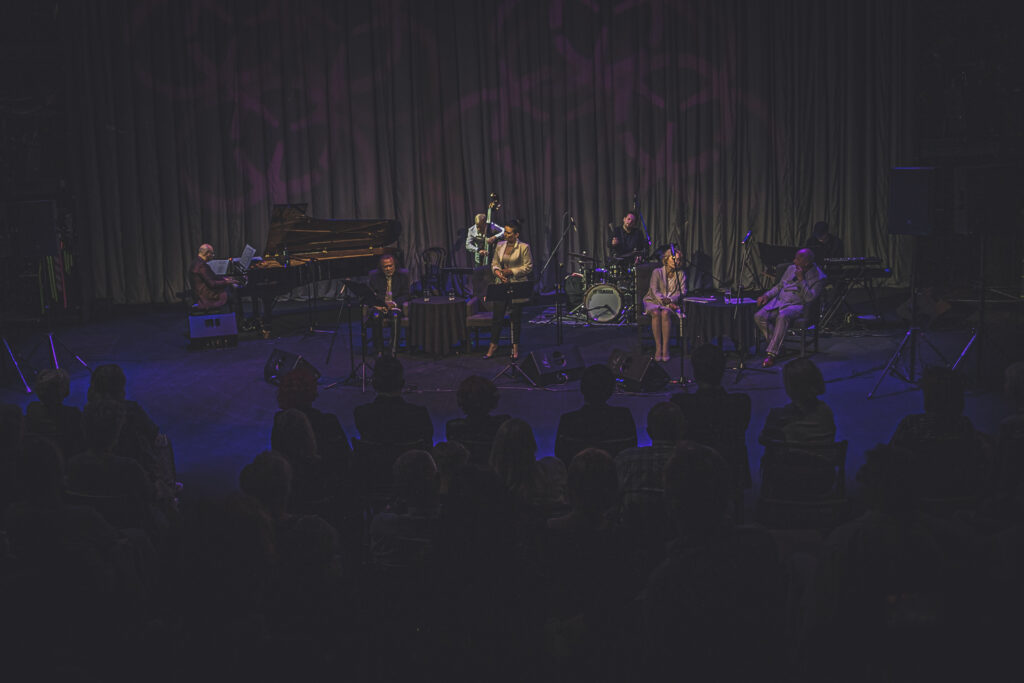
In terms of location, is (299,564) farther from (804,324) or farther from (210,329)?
(210,329)

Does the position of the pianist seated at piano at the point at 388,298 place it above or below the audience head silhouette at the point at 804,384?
above

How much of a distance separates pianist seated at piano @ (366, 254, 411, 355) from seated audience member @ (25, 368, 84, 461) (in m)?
4.77

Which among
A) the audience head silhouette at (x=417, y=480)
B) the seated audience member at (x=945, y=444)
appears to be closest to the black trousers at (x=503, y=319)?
the seated audience member at (x=945, y=444)

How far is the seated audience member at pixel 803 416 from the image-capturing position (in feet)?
17.1

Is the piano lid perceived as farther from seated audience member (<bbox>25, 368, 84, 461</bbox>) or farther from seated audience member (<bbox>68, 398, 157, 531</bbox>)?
seated audience member (<bbox>68, 398, 157, 531</bbox>)

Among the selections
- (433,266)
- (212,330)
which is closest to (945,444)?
(212,330)

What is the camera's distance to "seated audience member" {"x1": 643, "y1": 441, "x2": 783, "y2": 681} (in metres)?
2.81

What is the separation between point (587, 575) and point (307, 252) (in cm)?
995

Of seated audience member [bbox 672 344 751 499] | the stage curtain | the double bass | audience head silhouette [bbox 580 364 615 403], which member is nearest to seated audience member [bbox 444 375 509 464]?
audience head silhouette [bbox 580 364 615 403]

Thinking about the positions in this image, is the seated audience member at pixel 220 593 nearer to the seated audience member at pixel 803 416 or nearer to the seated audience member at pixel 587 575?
the seated audience member at pixel 587 575

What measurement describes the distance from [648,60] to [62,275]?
8.87m

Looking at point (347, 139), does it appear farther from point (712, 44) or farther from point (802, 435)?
point (802, 435)

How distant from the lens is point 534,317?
13641 millimetres

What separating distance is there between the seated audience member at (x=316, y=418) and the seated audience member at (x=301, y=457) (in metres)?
0.26
